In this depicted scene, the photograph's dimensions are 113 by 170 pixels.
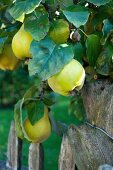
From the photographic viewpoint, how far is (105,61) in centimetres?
109

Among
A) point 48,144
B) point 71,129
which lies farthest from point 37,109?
point 48,144

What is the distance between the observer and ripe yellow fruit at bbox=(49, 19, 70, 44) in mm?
1013

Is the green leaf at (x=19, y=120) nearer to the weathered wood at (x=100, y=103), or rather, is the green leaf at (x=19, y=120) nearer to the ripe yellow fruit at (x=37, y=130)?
the ripe yellow fruit at (x=37, y=130)

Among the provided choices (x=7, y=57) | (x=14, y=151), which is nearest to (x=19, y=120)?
(x=7, y=57)

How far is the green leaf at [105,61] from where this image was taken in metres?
1.08

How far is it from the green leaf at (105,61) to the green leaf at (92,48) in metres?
0.01

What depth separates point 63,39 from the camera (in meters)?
1.04

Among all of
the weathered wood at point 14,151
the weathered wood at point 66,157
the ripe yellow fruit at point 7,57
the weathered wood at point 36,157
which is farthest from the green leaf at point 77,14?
the weathered wood at point 14,151

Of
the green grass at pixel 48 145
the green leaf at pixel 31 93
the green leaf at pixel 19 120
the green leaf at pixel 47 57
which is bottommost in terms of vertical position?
the green grass at pixel 48 145

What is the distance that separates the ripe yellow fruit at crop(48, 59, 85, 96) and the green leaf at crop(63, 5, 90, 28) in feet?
0.26

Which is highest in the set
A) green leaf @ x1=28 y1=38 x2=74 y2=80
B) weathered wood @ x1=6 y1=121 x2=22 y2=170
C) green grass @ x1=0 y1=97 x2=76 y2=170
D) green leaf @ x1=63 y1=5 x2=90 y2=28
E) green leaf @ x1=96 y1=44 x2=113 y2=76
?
green leaf @ x1=63 y1=5 x2=90 y2=28

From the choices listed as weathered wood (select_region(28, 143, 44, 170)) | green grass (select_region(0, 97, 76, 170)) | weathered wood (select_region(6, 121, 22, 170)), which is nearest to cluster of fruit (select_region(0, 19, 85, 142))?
weathered wood (select_region(28, 143, 44, 170))

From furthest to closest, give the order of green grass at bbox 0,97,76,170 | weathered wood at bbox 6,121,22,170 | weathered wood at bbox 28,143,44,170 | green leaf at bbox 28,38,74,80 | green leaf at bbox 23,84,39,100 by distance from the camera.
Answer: green grass at bbox 0,97,76,170 → weathered wood at bbox 6,121,22,170 → weathered wood at bbox 28,143,44,170 → green leaf at bbox 23,84,39,100 → green leaf at bbox 28,38,74,80

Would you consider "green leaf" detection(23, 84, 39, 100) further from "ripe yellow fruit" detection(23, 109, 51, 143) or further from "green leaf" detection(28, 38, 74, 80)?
"green leaf" detection(28, 38, 74, 80)
